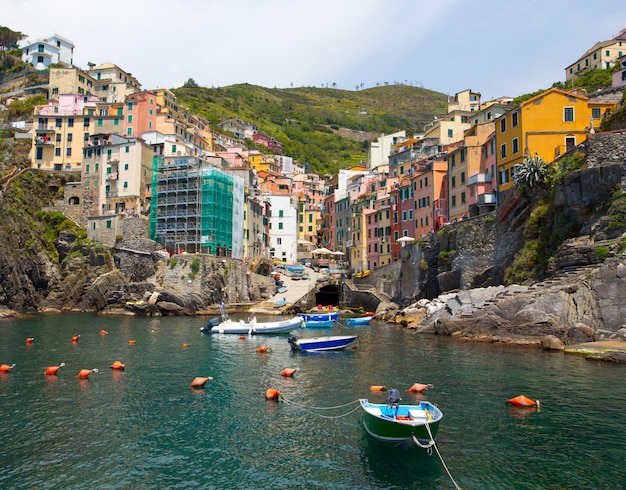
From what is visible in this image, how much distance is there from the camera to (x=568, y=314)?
34.5 m

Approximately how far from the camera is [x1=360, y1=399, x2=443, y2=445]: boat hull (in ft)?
53.2

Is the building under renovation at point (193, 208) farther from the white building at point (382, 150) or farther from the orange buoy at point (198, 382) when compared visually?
the white building at point (382, 150)

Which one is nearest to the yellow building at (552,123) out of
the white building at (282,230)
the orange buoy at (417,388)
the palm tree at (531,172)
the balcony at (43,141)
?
the palm tree at (531,172)

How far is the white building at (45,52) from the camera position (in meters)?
120

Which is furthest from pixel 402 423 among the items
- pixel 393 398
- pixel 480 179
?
pixel 480 179

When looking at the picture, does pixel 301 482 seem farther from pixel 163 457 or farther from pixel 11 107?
pixel 11 107

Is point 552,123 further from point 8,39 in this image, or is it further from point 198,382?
point 8,39

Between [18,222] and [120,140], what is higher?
[120,140]

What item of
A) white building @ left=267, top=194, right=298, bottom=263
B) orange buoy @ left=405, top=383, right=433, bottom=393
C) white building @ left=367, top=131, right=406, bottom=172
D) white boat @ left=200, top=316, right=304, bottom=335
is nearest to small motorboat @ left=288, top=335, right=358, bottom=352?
white boat @ left=200, top=316, right=304, bottom=335

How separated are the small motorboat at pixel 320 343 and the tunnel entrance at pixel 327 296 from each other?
4166cm

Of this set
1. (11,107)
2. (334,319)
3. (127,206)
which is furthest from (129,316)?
(11,107)

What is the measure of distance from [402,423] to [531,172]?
33.5 metres

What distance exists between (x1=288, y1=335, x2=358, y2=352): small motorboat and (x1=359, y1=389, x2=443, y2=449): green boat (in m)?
19.2

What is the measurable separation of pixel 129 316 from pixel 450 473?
54.1 metres
